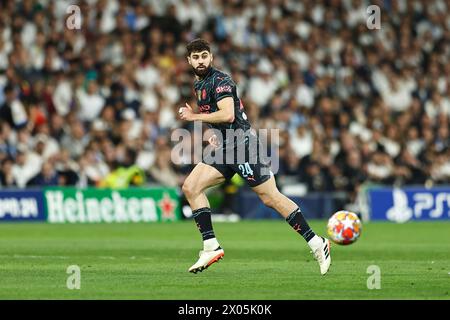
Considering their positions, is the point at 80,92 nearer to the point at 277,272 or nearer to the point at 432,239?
the point at 432,239

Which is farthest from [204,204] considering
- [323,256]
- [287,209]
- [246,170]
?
[323,256]

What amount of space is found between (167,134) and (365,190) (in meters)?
4.71

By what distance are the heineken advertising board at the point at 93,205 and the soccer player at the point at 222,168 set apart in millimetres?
12280

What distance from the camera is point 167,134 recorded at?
1051 inches

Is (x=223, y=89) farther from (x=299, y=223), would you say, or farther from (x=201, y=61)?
(x=299, y=223)

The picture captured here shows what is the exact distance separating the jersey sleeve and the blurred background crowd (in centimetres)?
1264

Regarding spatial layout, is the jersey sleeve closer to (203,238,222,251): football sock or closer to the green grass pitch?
(203,238,222,251): football sock

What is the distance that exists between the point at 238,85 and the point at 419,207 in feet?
17.8

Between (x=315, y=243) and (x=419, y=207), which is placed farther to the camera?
(x=419, y=207)

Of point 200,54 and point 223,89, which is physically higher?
point 200,54

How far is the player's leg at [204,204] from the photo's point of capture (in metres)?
12.8

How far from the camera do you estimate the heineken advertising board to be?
986 inches

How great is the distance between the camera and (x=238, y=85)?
1128 inches
